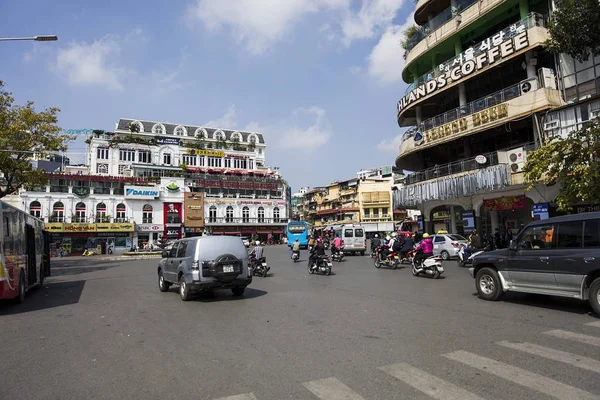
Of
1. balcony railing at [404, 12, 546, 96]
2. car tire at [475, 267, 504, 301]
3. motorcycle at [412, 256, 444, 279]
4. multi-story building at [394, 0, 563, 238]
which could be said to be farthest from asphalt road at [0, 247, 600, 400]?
balcony railing at [404, 12, 546, 96]

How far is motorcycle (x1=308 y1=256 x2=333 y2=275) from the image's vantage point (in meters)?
16.2

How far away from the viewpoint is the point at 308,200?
318 ft

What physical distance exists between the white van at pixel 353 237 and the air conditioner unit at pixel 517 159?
35.3ft

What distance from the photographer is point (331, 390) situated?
4.10 m

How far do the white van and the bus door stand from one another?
757 inches

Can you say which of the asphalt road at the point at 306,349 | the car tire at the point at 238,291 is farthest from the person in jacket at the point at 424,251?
the car tire at the point at 238,291

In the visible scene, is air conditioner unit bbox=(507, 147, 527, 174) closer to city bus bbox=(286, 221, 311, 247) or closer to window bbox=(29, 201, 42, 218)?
city bus bbox=(286, 221, 311, 247)

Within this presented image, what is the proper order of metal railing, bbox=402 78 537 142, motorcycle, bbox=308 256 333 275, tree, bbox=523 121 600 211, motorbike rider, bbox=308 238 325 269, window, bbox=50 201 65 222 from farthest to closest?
window, bbox=50 201 65 222, metal railing, bbox=402 78 537 142, motorbike rider, bbox=308 238 325 269, motorcycle, bbox=308 256 333 275, tree, bbox=523 121 600 211

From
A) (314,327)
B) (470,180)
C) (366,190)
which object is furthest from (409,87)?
(366,190)

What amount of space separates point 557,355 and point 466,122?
21294 mm

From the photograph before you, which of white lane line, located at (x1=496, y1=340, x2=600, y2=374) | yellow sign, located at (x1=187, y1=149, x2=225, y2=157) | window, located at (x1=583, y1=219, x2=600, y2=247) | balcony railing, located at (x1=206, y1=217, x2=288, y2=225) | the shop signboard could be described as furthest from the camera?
yellow sign, located at (x1=187, y1=149, x2=225, y2=157)

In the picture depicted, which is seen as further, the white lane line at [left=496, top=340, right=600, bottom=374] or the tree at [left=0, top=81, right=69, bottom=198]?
the tree at [left=0, top=81, right=69, bottom=198]

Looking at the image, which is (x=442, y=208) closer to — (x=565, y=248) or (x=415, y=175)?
(x=415, y=175)

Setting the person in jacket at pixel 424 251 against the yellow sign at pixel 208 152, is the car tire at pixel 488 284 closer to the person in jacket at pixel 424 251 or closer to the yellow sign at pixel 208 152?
the person in jacket at pixel 424 251
